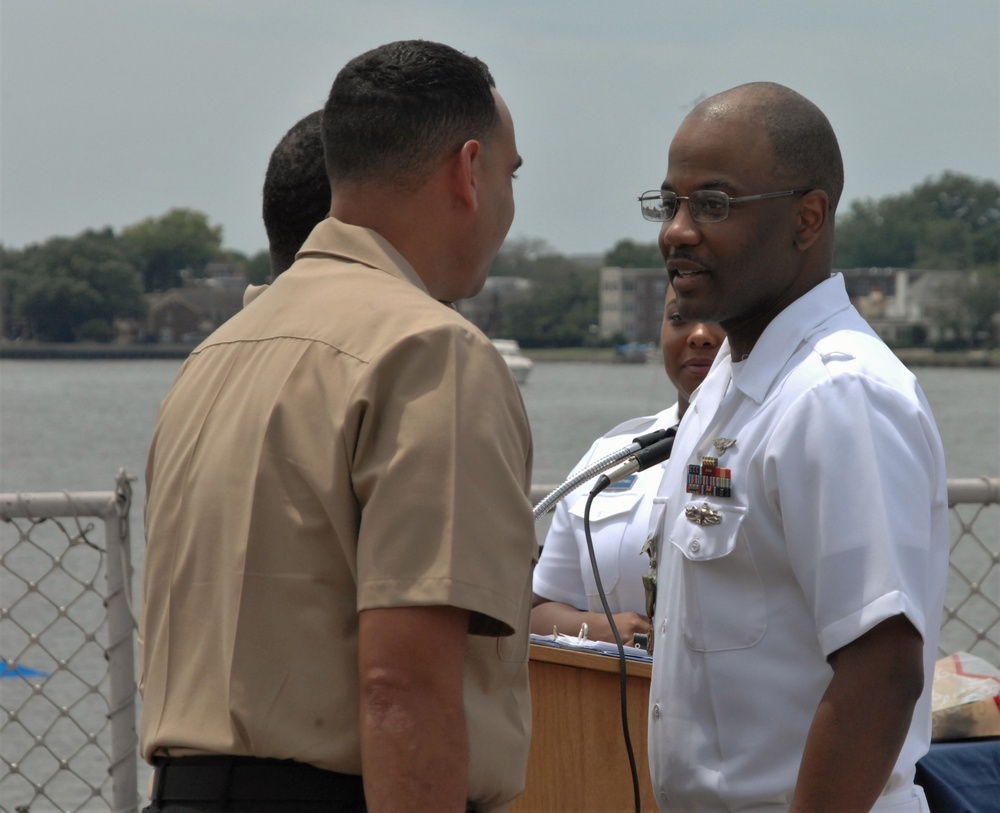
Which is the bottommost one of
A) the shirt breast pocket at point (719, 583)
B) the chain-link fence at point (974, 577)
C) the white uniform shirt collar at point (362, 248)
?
the chain-link fence at point (974, 577)

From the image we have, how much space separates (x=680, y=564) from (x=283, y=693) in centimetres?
71

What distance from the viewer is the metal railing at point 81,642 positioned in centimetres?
366

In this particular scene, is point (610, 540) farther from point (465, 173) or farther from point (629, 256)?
point (629, 256)

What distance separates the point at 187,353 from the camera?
40906 millimetres

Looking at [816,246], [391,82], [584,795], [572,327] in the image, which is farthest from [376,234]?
[572,327]

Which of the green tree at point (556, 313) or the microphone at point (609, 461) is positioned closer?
the microphone at point (609, 461)

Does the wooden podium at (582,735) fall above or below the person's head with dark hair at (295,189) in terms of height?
below

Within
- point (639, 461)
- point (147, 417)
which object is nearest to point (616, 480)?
point (639, 461)

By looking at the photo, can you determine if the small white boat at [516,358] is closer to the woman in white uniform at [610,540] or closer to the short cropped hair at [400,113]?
the woman in white uniform at [610,540]

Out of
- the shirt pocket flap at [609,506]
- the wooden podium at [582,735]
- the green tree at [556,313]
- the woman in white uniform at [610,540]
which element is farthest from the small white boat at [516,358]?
the wooden podium at [582,735]

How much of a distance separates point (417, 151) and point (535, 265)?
234 feet

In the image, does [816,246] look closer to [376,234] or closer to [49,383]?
[376,234]

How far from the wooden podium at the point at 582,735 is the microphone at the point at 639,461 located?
1.13 ft

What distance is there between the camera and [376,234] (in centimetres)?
181
